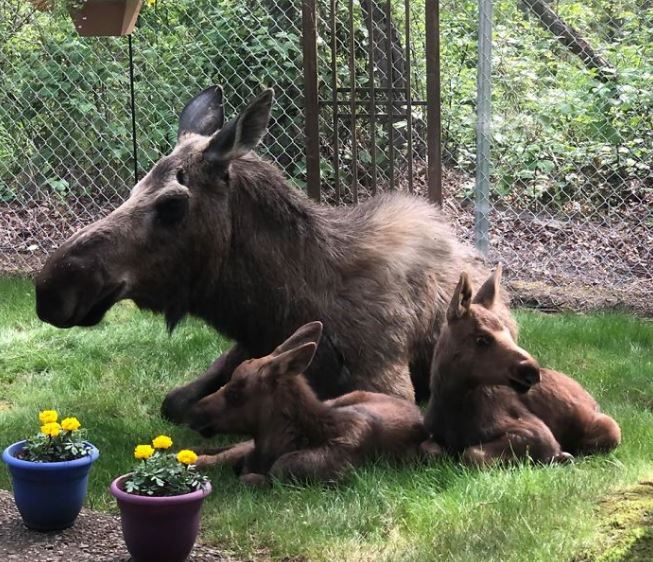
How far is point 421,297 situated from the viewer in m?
5.59

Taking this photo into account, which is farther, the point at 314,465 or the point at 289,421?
the point at 289,421

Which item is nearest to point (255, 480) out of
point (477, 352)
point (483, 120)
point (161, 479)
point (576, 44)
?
point (161, 479)

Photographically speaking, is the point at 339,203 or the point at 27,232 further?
the point at 27,232

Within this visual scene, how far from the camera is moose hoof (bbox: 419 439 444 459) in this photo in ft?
15.5

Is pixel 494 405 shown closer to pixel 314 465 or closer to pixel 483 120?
pixel 314 465

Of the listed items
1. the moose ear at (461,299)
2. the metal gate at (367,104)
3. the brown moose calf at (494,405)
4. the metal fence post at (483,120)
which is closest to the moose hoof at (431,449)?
the brown moose calf at (494,405)

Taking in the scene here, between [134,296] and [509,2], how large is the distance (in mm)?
5874

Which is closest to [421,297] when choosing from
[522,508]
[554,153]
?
[522,508]

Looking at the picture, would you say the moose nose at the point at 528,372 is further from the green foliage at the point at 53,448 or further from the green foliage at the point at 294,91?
the green foliage at the point at 294,91

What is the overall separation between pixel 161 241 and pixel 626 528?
261 centimetres

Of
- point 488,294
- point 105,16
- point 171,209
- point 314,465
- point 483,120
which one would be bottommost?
point 314,465

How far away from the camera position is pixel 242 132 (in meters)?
5.13

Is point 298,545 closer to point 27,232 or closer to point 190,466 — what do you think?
point 190,466

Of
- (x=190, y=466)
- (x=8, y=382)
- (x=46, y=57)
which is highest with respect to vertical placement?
(x=46, y=57)
